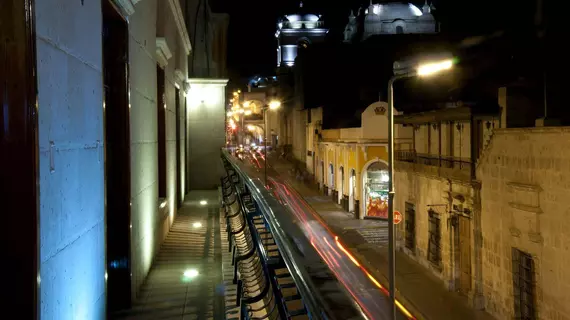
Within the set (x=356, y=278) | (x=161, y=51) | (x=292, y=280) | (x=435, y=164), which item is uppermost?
(x=161, y=51)

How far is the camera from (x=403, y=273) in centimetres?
2244

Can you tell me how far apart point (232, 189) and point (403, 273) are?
39.2ft

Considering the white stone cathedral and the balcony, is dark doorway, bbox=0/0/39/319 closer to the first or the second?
the balcony

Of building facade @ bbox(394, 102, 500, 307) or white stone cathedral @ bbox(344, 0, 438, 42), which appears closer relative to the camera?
building facade @ bbox(394, 102, 500, 307)

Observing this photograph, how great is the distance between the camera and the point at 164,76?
13898 millimetres

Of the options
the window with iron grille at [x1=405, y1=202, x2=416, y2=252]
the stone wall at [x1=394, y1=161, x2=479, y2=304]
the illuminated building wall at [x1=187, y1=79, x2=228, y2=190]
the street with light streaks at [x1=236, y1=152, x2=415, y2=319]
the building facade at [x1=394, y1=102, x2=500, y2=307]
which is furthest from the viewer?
the illuminated building wall at [x1=187, y1=79, x2=228, y2=190]

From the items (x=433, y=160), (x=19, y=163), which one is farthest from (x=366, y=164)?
(x=19, y=163)

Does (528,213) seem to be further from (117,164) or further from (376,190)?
(376,190)

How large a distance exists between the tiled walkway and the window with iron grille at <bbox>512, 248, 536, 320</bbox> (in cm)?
969

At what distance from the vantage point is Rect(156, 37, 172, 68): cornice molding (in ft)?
39.0

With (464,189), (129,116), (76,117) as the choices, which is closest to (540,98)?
(464,189)

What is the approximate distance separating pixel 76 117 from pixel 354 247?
23.8 metres

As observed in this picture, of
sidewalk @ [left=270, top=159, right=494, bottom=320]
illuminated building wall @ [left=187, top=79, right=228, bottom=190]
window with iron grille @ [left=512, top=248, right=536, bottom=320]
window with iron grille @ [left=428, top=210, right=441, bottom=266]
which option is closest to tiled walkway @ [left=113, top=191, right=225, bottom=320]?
sidewalk @ [left=270, top=159, right=494, bottom=320]

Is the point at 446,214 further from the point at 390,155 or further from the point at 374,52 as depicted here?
the point at 374,52
